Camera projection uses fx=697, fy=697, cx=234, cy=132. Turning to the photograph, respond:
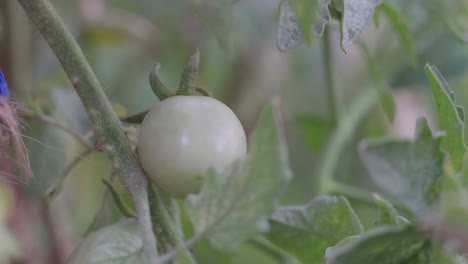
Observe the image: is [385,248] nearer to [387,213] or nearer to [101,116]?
[387,213]

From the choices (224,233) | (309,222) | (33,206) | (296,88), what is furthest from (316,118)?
(224,233)

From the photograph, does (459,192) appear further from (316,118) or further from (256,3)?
(256,3)

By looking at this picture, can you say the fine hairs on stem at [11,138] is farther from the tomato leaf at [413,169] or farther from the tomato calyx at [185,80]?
the tomato leaf at [413,169]

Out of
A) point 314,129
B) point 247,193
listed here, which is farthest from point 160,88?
point 314,129

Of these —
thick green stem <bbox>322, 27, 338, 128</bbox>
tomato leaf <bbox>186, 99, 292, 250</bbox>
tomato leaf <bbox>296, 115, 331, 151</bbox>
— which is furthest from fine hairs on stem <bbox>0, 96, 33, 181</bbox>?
tomato leaf <bbox>296, 115, 331, 151</bbox>

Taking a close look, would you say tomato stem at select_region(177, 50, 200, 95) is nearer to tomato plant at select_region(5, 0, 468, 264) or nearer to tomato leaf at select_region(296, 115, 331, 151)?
tomato plant at select_region(5, 0, 468, 264)

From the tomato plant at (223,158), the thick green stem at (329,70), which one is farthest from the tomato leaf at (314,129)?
the thick green stem at (329,70)
